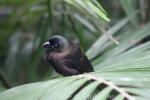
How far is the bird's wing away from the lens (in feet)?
5.92

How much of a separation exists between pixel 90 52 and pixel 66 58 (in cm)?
38

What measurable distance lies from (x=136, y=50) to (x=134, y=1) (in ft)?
3.44

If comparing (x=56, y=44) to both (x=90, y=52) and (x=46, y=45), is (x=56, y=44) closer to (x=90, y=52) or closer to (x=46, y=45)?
(x=46, y=45)

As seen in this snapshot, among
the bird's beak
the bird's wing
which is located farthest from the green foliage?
the bird's beak

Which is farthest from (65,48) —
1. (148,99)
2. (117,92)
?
(148,99)

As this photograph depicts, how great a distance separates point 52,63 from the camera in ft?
6.19

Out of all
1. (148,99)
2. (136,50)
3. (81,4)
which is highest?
(81,4)

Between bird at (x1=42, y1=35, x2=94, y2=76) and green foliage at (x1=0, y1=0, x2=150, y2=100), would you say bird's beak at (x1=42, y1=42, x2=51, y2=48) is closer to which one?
bird at (x1=42, y1=35, x2=94, y2=76)

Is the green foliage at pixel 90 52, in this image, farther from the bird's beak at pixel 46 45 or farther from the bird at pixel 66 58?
the bird's beak at pixel 46 45

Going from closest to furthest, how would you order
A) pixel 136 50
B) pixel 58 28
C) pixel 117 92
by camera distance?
pixel 117 92
pixel 136 50
pixel 58 28

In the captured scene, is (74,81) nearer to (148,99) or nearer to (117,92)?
(117,92)

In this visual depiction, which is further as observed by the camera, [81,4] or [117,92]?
[81,4]

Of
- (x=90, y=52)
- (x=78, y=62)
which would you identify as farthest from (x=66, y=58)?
(x=90, y=52)

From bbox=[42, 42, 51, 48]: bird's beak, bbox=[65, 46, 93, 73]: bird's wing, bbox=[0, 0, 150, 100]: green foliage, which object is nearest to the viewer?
bbox=[0, 0, 150, 100]: green foliage
